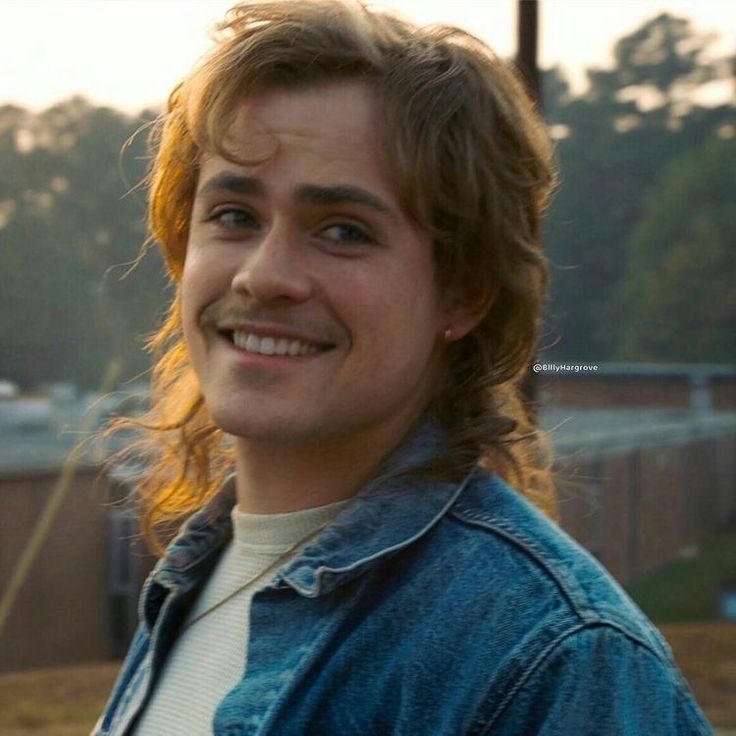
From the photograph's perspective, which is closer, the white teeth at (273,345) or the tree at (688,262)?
the white teeth at (273,345)

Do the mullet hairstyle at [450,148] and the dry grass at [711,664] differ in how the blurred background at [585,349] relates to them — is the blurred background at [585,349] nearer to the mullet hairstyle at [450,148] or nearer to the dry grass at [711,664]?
the dry grass at [711,664]

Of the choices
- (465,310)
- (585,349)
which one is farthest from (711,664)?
(465,310)

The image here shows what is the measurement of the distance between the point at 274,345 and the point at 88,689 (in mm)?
A: 3795

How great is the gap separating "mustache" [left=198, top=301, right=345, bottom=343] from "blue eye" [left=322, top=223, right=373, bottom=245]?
2.7 inches

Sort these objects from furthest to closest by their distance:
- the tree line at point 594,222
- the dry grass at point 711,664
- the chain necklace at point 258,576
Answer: the tree line at point 594,222
the dry grass at point 711,664
the chain necklace at point 258,576

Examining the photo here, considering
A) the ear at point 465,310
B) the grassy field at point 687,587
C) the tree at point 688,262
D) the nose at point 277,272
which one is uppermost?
the nose at point 277,272

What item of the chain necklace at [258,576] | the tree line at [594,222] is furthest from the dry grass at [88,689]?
the chain necklace at [258,576]

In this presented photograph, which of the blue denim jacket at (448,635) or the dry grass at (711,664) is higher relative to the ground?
the blue denim jacket at (448,635)

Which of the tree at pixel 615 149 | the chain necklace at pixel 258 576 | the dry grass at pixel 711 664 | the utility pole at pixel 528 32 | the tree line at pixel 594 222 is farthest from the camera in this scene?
the tree line at pixel 594 222

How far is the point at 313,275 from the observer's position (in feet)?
3.58

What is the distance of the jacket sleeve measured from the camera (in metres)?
0.91

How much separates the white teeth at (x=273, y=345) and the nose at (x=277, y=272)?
4 centimetres

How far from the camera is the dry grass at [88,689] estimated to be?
4.21 metres

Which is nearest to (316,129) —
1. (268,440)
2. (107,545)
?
(268,440)
